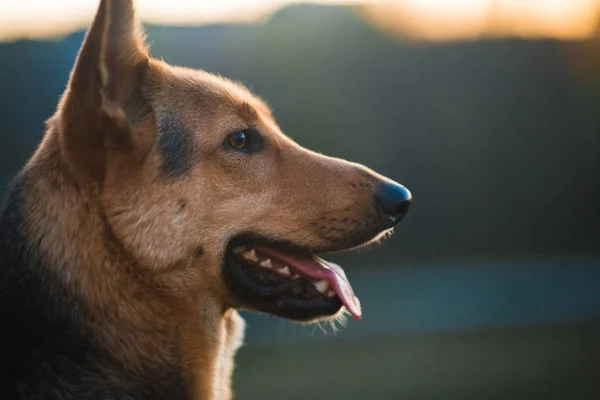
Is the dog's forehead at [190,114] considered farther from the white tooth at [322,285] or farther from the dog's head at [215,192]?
the white tooth at [322,285]

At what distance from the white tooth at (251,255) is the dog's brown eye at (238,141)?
0.44 meters

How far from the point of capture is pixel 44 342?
8.25ft

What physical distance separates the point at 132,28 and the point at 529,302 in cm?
743

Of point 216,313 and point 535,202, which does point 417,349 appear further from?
point 216,313

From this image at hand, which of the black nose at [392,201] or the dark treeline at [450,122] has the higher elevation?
the dark treeline at [450,122]

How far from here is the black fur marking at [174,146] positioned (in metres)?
2.90

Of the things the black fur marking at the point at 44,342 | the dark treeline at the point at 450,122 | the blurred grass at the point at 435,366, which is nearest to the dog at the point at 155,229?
the black fur marking at the point at 44,342

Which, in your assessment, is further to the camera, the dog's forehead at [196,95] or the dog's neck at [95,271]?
the dog's forehead at [196,95]

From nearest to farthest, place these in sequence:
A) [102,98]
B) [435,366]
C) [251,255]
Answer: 1. [102,98]
2. [251,255]
3. [435,366]

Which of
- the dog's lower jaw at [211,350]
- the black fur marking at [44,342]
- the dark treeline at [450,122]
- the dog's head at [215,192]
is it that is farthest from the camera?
the dark treeline at [450,122]

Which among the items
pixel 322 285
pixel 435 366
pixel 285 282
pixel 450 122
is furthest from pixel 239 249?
pixel 450 122

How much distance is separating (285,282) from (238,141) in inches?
24.9

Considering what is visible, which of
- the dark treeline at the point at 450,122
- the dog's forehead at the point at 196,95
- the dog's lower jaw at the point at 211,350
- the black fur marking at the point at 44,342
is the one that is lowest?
the black fur marking at the point at 44,342

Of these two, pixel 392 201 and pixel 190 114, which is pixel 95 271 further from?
pixel 392 201
